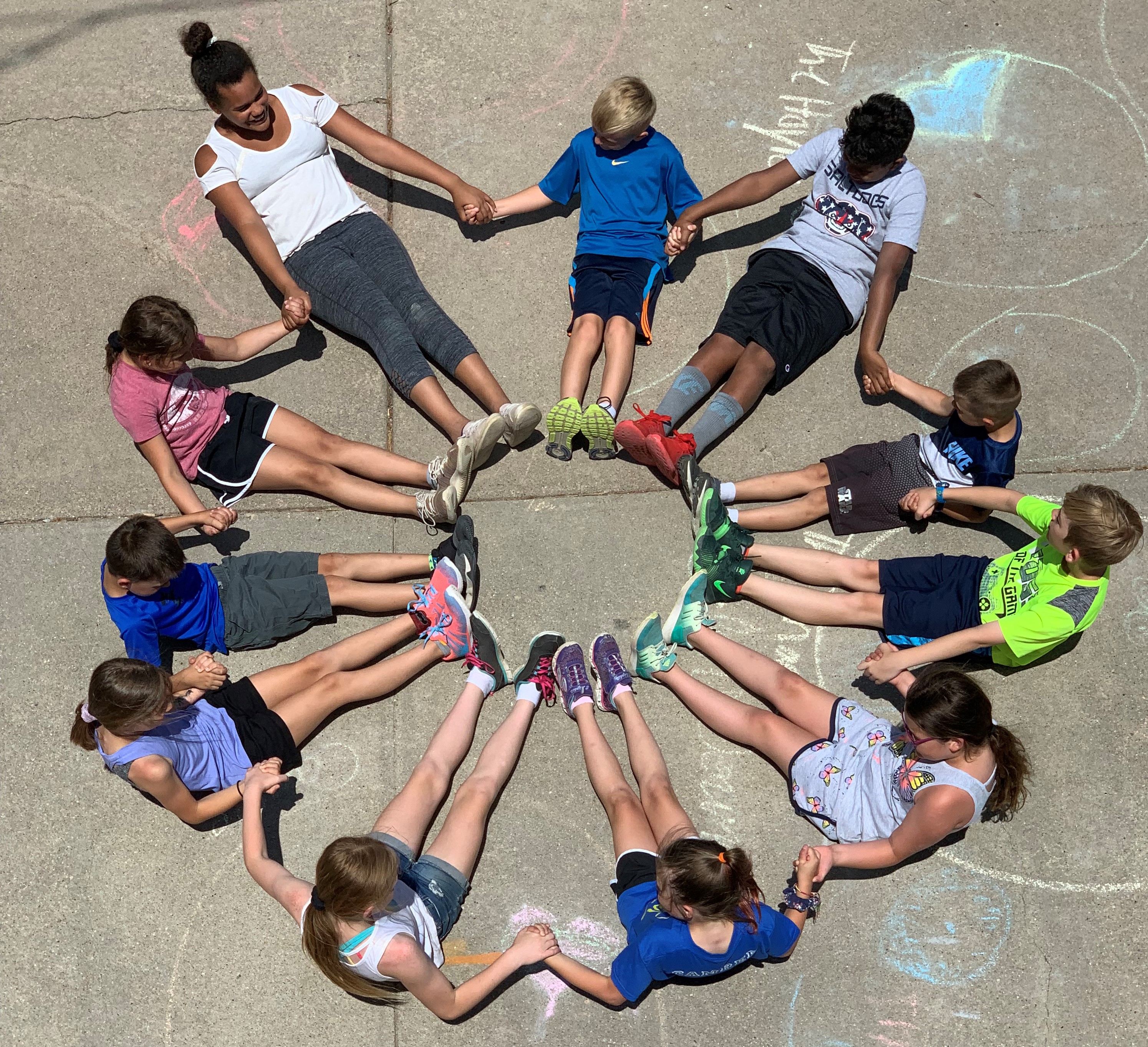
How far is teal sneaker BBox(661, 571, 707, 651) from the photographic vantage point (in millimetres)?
4035

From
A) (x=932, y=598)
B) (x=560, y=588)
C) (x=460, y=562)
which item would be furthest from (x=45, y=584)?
(x=932, y=598)

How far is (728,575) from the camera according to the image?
410 cm

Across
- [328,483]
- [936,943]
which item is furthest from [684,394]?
[936,943]

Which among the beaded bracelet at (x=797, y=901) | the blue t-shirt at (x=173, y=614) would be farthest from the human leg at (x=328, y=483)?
the beaded bracelet at (x=797, y=901)

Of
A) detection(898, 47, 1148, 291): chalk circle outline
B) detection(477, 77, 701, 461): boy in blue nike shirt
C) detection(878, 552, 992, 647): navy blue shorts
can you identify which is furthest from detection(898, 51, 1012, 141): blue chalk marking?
detection(878, 552, 992, 647): navy blue shorts

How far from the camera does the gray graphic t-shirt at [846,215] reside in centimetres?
436

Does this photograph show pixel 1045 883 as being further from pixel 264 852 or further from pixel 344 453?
pixel 344 453

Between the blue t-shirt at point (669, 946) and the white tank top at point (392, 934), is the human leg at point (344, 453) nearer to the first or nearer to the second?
the white tank top at point (392, 934)

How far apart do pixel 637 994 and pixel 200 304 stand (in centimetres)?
361

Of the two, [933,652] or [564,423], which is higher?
[564,423]

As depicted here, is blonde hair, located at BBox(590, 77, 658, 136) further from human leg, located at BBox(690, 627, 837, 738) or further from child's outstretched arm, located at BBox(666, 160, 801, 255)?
human leg, located at BBox(690, 627, 837, 738)

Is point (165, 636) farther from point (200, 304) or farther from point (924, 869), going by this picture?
point (924, 869)

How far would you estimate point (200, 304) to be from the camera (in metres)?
4.79

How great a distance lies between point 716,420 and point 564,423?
2.15ft
